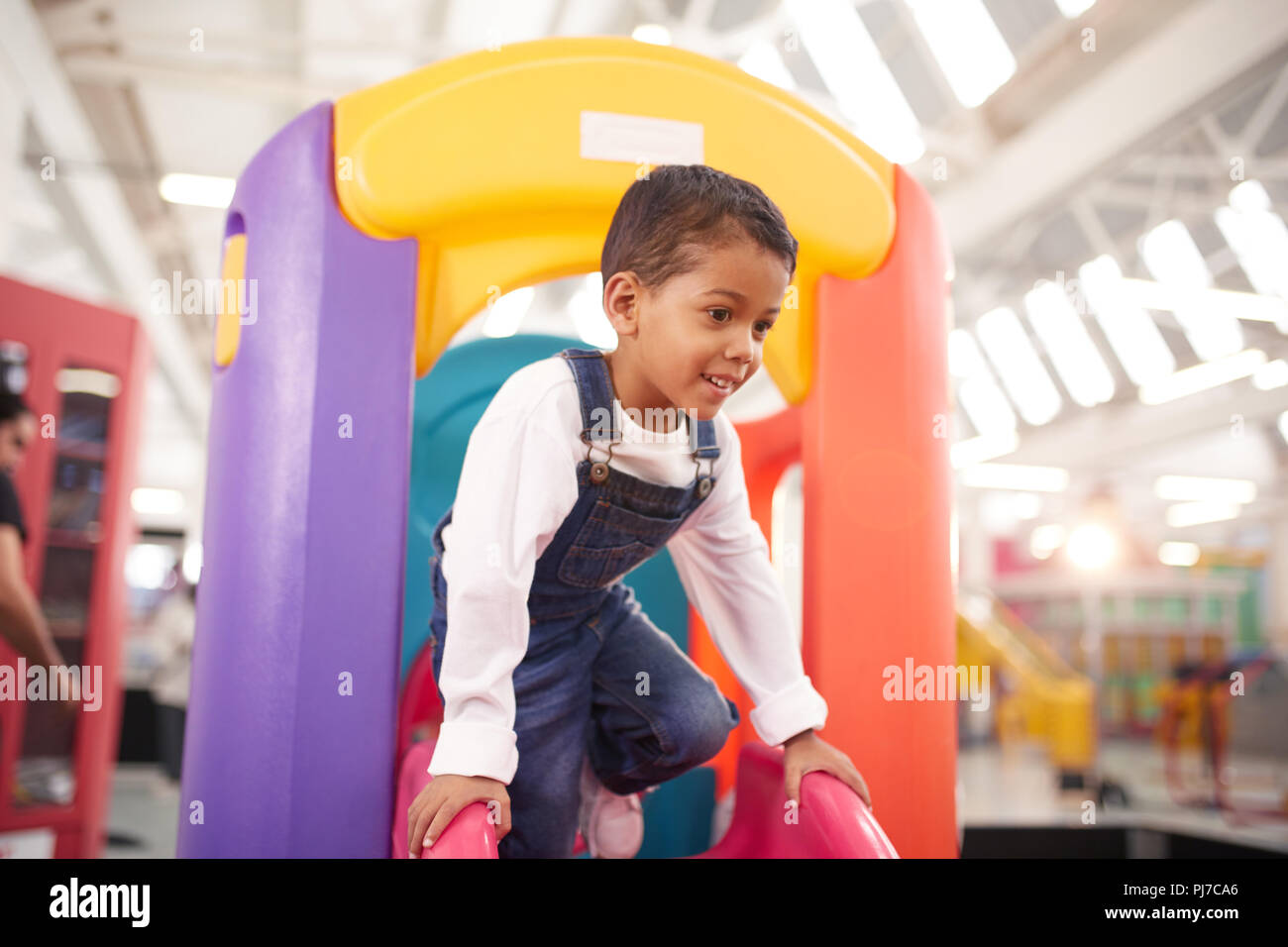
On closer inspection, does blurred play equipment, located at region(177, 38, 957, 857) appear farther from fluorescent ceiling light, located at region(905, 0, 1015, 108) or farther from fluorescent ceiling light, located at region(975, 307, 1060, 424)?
fluorescent ceiling light, located at region(975, 307, 1060, 424)

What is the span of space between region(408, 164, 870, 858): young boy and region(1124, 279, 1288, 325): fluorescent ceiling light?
5403 millimetres

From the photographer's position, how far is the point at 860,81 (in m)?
4.36

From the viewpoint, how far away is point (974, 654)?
6.07 metres

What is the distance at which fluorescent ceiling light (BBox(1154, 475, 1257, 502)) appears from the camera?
1052 cm

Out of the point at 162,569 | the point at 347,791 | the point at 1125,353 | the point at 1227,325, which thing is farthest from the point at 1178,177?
the point at 162,569

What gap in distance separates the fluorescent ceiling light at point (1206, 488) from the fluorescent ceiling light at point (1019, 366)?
2.31 metres

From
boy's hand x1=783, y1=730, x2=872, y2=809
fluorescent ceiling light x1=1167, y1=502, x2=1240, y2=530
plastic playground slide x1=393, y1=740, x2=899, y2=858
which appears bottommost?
plastic playground slide x1=393, y1=740, x2=899, y2=858

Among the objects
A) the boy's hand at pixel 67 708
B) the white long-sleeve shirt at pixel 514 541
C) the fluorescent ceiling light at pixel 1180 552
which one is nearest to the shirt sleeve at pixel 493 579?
the white long-sleeve shirt at pixel 514 541

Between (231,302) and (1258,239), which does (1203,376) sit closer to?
(1258,239)

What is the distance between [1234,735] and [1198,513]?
1026 centimetres

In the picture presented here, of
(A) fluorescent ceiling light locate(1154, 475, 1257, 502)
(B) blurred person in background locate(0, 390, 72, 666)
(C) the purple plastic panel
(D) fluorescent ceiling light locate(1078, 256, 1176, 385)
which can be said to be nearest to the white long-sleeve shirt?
(C) the purple plastic panel

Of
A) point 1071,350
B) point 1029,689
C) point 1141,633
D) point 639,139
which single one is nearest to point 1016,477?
point 1071,350

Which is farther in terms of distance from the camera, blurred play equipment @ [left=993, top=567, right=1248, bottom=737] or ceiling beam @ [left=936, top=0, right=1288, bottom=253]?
blurred play equipment @ [left=993, top=567, right=1248, bottom=737]
